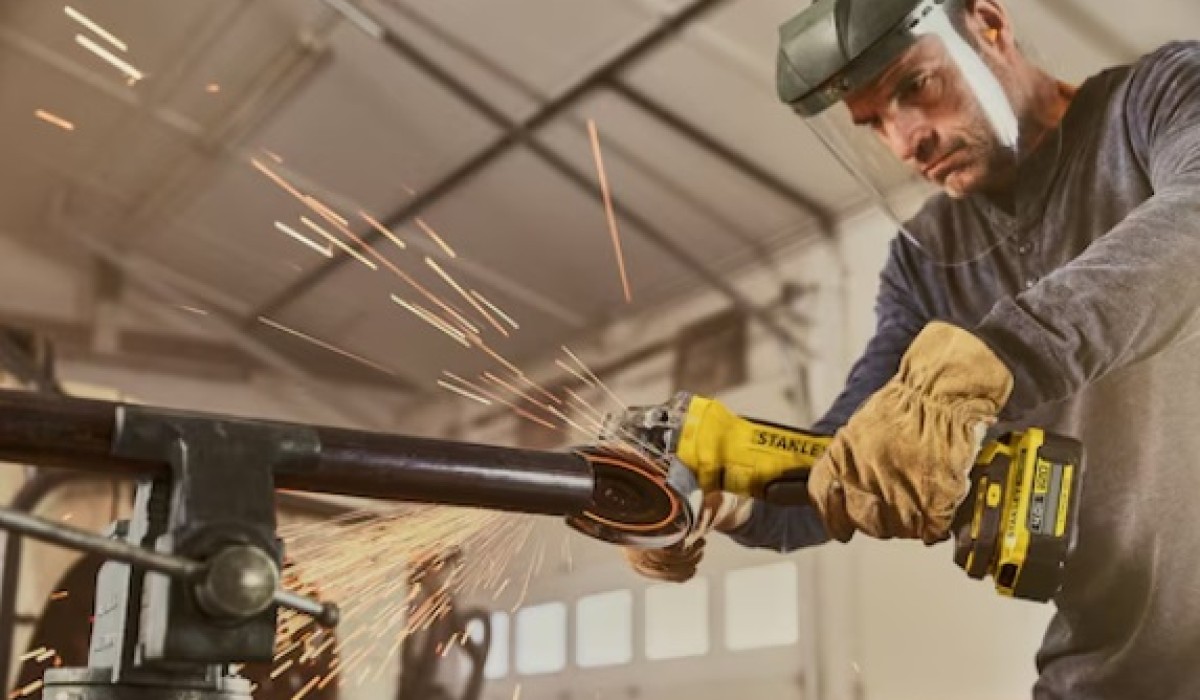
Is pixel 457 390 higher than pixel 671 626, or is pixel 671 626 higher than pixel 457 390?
pixel 457 390

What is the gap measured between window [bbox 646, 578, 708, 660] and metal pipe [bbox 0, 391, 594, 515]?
75 centimetres

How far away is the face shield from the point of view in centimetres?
137

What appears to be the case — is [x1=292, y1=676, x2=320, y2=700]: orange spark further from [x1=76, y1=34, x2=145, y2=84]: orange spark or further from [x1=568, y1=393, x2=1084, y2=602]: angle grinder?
[x1=76, y1=34, x2=145, y2=84]: orange spark

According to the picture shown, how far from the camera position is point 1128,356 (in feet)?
4.64

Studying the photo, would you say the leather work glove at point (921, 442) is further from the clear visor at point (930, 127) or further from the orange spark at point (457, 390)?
the orange spark at point (457, 390)

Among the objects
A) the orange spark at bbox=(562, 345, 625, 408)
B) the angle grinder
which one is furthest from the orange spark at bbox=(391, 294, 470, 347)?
the angle grinder

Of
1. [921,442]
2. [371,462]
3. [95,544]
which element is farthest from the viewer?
[921,442]

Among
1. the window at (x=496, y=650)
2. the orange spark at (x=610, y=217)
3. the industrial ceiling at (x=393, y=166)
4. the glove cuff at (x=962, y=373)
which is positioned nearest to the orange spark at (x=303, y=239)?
the industrial ceiling at (x=393, y=166)

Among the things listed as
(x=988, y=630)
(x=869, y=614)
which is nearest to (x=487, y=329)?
(x=869, y=614)

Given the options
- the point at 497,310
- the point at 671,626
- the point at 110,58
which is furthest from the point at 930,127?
the point at 110,58

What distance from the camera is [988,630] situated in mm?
1595

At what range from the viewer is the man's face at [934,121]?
4.63 ft

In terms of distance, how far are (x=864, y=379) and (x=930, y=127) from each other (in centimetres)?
33

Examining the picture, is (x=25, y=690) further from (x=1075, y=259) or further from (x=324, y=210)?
(x=1075, y=259)
